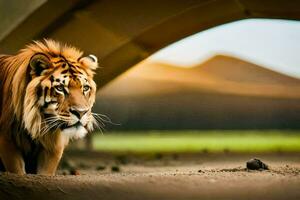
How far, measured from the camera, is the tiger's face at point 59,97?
4059 mm

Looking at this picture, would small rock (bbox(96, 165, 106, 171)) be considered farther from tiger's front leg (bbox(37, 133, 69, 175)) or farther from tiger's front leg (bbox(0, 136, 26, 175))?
tiger's front leg (bbox(0, 136, 26, 175))

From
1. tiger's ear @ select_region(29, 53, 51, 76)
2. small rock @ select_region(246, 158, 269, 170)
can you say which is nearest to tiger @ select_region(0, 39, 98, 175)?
tiger's ear @ select_region(29, 53, 51, 76)

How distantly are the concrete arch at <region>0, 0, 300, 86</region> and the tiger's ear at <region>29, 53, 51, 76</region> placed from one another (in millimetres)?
1566

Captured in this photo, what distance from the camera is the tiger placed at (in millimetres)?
4082

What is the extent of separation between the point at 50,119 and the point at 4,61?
2.52 ft

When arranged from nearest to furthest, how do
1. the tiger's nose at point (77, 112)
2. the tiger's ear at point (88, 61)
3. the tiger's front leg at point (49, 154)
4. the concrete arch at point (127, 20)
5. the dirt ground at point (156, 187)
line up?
the dirt ground at point (156, 187)
the tiger's nose at point (77, 112)
the tiger's front leg at point (49, 154)
the tiger's ear at point (88, 61)
the concrete arch at point (127, 20)

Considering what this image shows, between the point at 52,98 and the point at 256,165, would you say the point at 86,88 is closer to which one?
the point at 52,98

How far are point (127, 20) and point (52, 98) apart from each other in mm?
2570

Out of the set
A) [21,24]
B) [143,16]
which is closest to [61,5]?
[21,24]

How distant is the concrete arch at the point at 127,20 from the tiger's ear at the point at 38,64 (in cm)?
157

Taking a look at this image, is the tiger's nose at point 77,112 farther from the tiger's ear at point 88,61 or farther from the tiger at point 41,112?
the tiger's ear at point 88,61

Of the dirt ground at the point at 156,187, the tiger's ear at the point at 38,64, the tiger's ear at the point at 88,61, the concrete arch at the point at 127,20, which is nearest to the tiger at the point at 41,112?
the tiger's ear at the point at 38,64

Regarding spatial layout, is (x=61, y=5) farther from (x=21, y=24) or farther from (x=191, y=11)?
(x=191, y=11)

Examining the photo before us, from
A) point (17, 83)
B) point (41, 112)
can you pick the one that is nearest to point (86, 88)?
point (41, 112)
